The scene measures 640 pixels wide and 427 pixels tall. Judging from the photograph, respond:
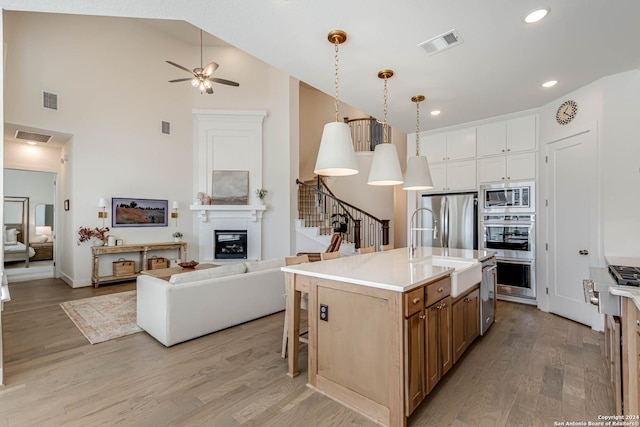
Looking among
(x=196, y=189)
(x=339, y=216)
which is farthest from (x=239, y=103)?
(x=339, y=216)

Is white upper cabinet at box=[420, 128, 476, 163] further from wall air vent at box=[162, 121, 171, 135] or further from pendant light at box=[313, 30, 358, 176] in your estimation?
wall air vent at box=[162, 121, 171, 135]

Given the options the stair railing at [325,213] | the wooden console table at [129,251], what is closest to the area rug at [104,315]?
the wooden console table at [129,251]

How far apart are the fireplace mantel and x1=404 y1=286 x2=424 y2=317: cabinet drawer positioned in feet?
17.4

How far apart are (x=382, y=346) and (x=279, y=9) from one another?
2.52m

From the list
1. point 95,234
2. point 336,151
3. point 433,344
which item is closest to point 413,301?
point 433,344

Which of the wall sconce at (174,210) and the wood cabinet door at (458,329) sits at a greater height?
the wall sconce at (174,210)

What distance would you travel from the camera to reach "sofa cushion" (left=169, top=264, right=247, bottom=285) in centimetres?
313

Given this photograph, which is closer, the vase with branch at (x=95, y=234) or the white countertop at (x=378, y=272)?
the white countertop at (x=378, y=272)

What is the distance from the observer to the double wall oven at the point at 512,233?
14.3 feet

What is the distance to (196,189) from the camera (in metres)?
7.12

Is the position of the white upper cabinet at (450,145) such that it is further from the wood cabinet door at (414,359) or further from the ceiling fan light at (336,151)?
the wood cabinet door at (414,359)

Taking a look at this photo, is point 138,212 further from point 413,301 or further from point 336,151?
point 413,301

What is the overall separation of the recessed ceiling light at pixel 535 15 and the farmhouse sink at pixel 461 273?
6.73 ft

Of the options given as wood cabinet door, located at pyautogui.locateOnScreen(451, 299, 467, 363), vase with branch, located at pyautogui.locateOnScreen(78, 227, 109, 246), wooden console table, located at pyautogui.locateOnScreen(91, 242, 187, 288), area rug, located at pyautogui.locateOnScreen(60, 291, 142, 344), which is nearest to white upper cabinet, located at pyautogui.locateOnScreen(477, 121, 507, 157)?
wood cabinet door, located at pyautogui.locateOnScreen(451, 299, 467, 363)
